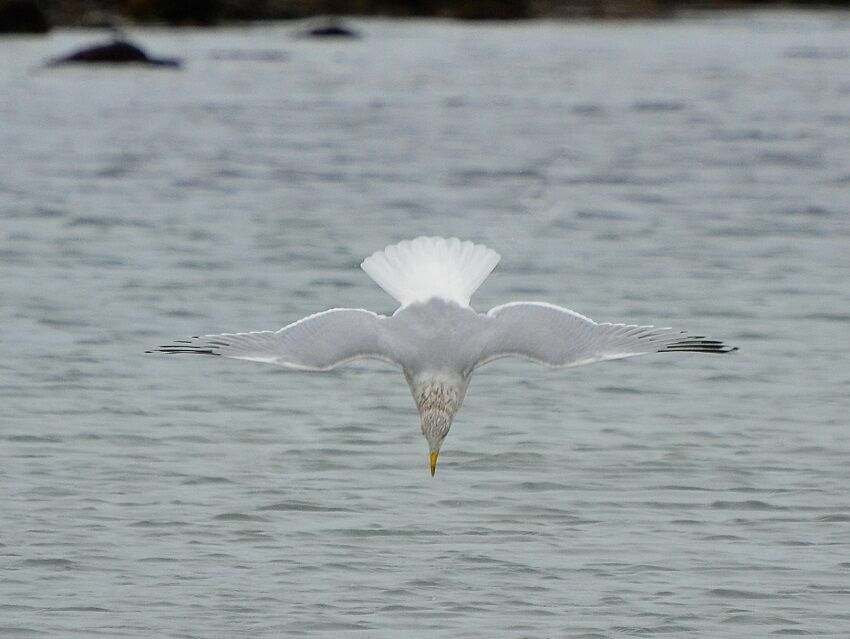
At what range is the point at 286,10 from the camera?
314ft

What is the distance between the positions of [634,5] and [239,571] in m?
104

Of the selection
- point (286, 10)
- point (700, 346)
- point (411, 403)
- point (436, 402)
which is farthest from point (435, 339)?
point (286, 10)

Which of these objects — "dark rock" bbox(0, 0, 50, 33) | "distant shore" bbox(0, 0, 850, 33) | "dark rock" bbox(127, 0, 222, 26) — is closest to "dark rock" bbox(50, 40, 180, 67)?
"distant shore" bbox(0, 0, 850, 33)

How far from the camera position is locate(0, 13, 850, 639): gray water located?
411 inches

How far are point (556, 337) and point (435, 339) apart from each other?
66 centimetres

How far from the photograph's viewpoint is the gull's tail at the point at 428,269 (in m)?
10.3

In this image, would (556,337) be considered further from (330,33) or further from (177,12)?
(177,12)

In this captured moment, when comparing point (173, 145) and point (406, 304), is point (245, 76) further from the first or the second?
point (406, 304)

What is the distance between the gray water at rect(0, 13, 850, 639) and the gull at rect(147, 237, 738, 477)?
3.96 ft

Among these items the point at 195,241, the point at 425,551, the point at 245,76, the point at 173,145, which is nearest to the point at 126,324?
the point at 195,241

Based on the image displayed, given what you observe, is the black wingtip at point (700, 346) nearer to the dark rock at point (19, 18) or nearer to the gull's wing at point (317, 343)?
the gull's wing at point (317, 343)

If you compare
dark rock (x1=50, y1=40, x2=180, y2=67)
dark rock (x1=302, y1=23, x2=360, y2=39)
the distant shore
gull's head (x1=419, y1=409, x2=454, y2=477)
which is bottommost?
the distant shore

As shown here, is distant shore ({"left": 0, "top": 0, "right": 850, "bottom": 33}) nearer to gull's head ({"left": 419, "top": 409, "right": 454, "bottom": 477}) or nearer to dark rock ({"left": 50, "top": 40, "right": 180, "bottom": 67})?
dark rock ({"left": 50, "top": 40, "right": 180, "bottom": 67})

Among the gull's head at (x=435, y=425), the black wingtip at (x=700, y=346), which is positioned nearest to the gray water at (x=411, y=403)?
the gull's head at (x=435, y=425)
